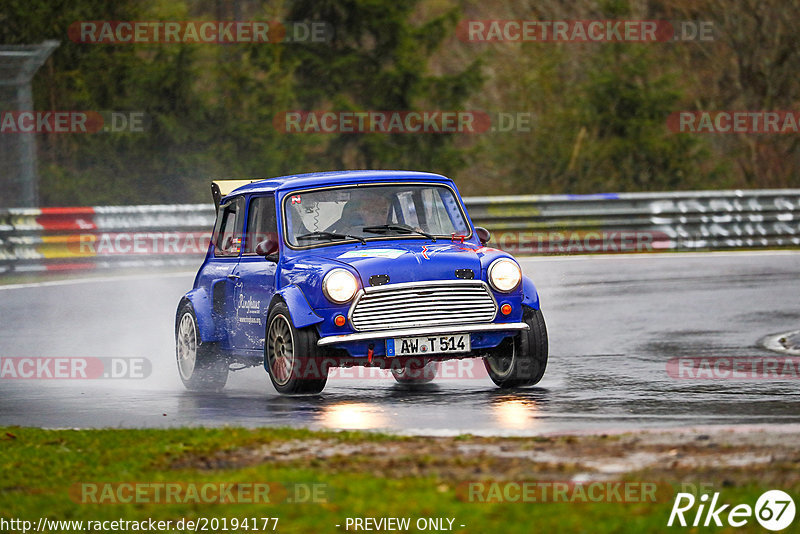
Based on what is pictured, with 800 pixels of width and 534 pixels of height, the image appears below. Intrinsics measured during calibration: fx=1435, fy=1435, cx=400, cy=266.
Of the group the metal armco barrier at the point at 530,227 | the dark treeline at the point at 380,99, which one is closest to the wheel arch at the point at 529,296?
the metal armco barrier at the point at 530,227

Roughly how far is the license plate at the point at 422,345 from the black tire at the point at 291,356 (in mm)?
532

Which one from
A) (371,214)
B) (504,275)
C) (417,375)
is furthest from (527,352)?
(371,214)

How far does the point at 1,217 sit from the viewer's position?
21141 mm

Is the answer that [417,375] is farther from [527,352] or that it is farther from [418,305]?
[418,305]

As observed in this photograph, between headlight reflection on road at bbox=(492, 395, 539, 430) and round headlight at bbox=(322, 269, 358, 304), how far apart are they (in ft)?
4.29

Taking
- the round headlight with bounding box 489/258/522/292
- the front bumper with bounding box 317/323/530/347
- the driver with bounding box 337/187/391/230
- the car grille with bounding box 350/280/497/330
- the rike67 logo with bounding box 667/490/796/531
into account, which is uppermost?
the driver with bounding box 337/187/391/230

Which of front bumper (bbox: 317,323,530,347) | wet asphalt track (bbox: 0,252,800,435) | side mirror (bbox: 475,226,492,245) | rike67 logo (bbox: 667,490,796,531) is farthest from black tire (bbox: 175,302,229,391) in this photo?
rike67 logo (bbox: 667,490,796,531)

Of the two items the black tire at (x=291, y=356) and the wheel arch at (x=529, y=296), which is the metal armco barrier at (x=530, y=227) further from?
the wheel arch at (x=529, y=296)

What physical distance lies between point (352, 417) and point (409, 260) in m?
1.51

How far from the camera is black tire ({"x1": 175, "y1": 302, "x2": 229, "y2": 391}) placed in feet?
40.3

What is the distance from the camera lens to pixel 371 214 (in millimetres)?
11477

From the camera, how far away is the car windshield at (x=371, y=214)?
37.1 feet

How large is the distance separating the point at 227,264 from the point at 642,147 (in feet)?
68.3

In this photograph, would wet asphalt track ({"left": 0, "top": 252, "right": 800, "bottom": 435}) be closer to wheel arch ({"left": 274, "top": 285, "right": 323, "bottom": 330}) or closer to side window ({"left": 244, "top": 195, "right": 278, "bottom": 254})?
wheel arch ({"left": 274, "top": 285, "right": 323, "bottom": 330})
